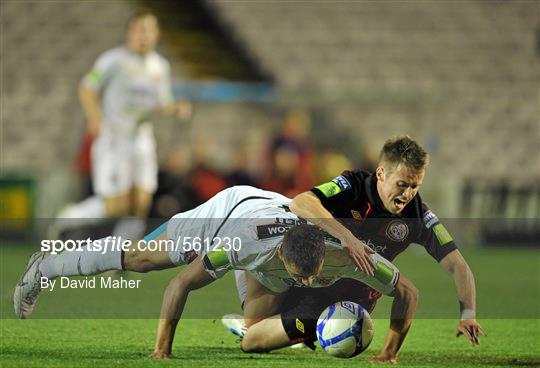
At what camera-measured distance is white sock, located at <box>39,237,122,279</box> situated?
5664mm

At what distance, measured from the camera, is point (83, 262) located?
18.7 ft

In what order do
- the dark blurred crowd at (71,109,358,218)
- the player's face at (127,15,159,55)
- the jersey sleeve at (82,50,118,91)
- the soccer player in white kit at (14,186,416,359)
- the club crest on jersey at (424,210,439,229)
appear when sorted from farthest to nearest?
the dark blurred crowd at (71,109,358,218) < the jersey sleeve at (82,50,118,91) < the player's face at (127,15,159,55) < the club crest on jersey at (424,210,439,229) < the soccer player in white kit at (14,186,416,359)

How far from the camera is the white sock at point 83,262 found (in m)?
5.66

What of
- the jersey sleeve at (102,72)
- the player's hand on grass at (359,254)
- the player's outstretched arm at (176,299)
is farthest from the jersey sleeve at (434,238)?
the jersey sleeve at (102,72)

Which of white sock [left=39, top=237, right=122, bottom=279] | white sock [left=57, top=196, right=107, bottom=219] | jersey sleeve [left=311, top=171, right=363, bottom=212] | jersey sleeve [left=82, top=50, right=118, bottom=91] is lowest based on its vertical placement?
white sock [left=57, top=196, right=107, bottom=219]

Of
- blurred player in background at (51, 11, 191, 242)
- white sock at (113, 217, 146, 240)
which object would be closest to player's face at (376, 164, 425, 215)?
white sock at (113, 217, 146, 240)

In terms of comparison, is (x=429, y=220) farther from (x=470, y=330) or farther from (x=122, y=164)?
(x=122, y=164)

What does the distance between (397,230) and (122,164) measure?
4.67 metres

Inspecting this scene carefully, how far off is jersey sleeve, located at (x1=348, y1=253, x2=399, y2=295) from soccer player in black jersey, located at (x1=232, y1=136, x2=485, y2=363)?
9cm

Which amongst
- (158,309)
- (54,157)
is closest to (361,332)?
(158,309)

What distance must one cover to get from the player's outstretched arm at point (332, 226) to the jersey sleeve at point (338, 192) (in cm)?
5

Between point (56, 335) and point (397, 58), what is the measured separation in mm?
15374

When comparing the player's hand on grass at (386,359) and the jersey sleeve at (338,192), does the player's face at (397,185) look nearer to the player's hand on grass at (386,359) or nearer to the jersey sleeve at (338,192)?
the jersey sleeve at (338,192)

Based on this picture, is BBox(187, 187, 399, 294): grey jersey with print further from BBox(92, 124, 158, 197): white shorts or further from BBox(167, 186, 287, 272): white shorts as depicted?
BBox(92, 124, 158, 197): white shorts
